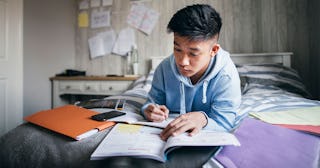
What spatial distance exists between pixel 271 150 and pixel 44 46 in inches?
87.4

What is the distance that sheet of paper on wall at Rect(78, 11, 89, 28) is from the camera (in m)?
2.61

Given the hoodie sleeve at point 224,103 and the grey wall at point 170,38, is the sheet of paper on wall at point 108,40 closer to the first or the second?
the grey wall at point 170,38

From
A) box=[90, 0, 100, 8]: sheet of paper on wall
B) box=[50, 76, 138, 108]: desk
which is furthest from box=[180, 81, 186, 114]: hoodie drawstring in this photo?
box=[90, 0, 100, 8]: sheet of paper on wall

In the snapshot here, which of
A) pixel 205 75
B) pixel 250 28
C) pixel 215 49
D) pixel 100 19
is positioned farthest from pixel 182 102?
pixel 100 19

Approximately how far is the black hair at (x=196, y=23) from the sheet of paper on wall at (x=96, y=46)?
1951 mm

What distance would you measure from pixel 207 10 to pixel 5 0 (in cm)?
182

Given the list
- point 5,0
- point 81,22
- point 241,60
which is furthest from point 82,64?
point 241,60

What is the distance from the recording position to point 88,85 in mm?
2271

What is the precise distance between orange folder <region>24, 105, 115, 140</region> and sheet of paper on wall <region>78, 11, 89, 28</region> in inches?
78.0

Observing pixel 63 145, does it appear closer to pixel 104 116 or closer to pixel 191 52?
pixel 104 116

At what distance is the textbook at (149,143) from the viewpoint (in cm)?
51

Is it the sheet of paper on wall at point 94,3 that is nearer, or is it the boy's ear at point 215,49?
the boy's ear at point 215,49

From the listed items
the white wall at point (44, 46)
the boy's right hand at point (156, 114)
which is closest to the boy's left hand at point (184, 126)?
the boy's right hand at point (156, 114)

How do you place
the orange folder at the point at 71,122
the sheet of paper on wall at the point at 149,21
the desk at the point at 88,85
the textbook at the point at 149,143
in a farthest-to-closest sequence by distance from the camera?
the sheet of paper on wall at the point at 149,21, the desk at the point at 88,85, the orange folder at the point at 71,122, the textbook at the point at 149,143
